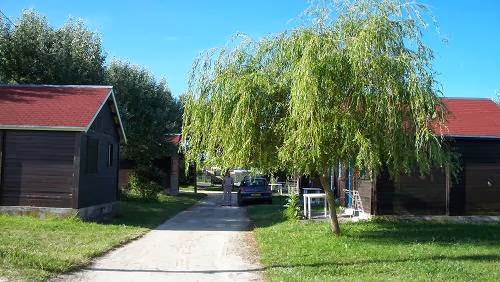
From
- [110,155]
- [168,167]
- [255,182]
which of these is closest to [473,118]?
[110,155]

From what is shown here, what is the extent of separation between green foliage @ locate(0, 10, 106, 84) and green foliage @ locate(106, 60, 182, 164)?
3.05 m

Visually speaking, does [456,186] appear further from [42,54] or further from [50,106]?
[42,54]

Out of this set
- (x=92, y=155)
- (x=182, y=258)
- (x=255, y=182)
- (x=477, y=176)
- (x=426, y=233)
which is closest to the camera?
(x=182, y=258)

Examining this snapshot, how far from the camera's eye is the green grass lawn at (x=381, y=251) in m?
10.1

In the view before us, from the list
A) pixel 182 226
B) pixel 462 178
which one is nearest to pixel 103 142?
pixel 182 226

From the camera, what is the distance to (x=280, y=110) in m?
13.2

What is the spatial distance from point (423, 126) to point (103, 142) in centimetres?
1306

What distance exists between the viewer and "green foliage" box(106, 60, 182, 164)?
3198 cm

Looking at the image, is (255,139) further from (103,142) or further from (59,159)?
(103,142)

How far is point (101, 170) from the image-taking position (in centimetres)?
2131

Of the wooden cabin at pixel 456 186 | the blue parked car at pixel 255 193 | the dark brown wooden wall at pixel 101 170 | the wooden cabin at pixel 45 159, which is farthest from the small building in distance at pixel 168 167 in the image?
the wooden cabin at pixel 456 186

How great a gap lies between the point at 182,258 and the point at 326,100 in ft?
15.3

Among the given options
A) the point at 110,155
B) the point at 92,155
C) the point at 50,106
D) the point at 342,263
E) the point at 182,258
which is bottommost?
the point at 182,258

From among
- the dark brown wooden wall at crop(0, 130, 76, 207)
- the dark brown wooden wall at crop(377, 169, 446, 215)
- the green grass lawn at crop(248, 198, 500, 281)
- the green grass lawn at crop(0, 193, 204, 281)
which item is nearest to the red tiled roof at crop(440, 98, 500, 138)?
the dark brown wooden wall at crop(377, 169, 446, 215)
